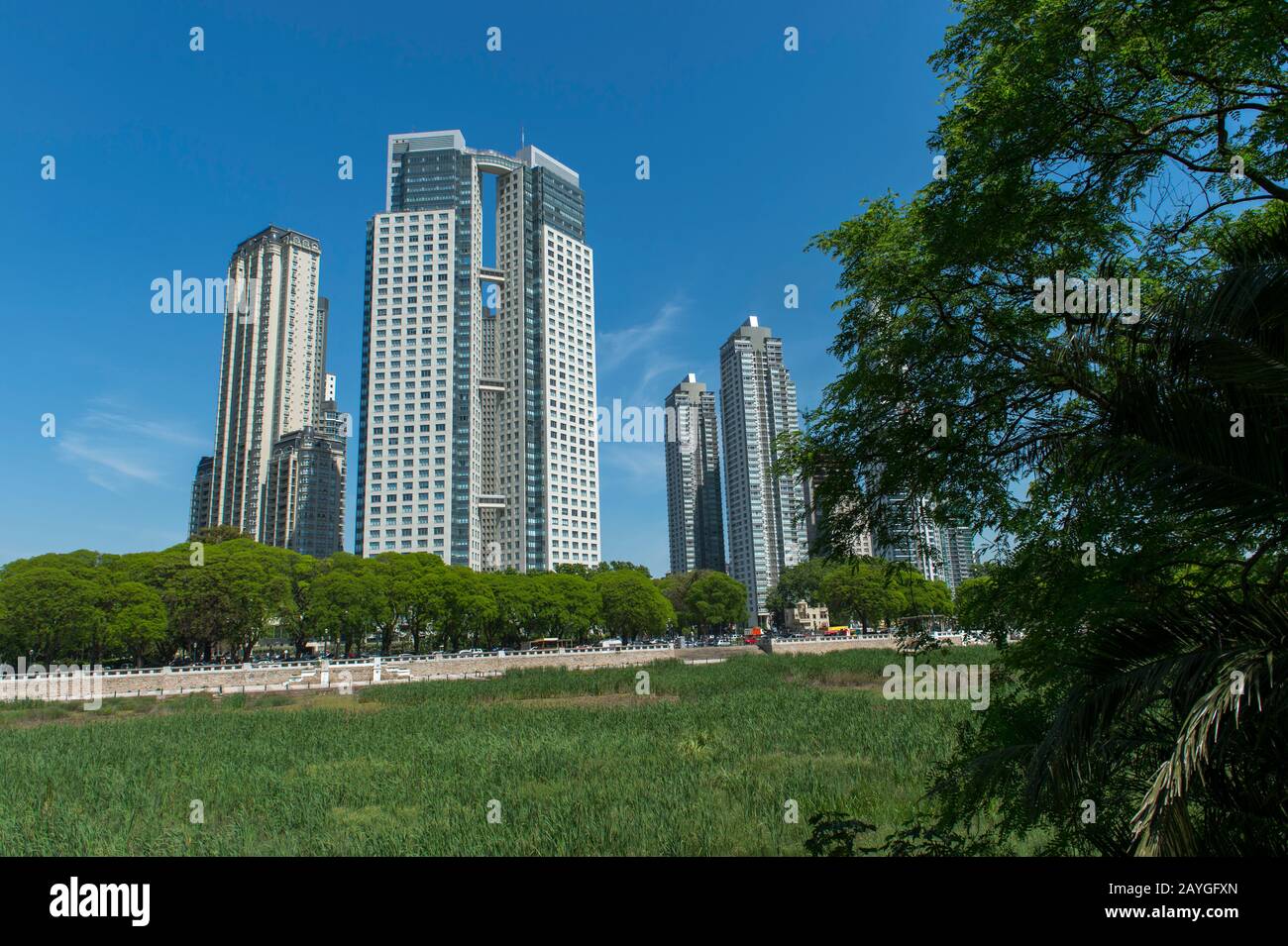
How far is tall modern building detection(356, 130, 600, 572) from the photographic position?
108 metres

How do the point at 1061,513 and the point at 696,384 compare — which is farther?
the point at 696,384

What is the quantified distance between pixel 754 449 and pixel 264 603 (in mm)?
101966

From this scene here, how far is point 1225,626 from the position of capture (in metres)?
3.91

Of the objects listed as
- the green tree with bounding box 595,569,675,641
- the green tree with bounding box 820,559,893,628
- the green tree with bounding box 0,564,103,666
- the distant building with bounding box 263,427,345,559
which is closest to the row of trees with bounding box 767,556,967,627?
the green tree with bounding box 820,559,893,628

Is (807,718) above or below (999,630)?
below

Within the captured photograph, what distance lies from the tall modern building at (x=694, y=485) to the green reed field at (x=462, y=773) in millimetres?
131259

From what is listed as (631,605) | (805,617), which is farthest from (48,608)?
(805,617)

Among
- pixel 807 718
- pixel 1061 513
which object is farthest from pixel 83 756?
pixel 1061 513

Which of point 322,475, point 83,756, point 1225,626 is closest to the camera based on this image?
point 1225,626

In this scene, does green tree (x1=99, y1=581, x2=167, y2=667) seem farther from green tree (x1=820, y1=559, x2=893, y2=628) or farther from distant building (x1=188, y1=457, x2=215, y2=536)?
distant building (x1=188, y1=457, x2=215, y2=536)
